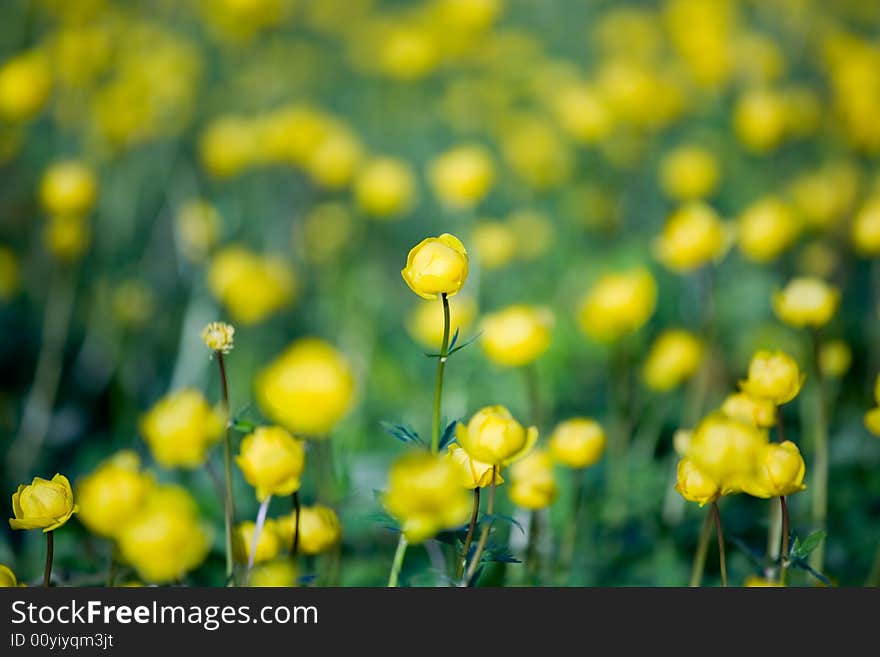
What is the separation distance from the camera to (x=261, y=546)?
702 mm

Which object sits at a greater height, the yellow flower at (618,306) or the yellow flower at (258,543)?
the yellow flower at (618,306)

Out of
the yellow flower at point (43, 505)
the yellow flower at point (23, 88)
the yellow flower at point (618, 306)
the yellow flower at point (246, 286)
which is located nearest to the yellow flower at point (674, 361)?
the yellow flower at point (618, 306)

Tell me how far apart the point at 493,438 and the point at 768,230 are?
73cm

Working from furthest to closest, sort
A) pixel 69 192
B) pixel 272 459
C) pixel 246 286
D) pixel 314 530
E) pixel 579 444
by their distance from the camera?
pixel 246 286 < pixel 69 192 < pixel 579 444 < pixel 314 530 < pixel 272 459

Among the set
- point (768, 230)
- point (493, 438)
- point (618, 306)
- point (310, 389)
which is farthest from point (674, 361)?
point (310, 389)

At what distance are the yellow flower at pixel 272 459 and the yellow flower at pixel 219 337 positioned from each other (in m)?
0.08

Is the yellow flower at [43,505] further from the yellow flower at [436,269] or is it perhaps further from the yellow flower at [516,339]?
the yellow flower at [516,339]

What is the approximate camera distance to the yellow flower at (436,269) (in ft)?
2.03

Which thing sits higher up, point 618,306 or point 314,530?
point 618,306

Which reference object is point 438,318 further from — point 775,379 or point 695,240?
point 775,379

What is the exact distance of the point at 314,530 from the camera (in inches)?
28.7

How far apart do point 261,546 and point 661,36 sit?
7.83 ft

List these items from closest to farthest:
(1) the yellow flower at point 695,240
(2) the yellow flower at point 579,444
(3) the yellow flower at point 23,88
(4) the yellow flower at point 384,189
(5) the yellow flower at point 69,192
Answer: (2) the yellow flower at point 579,444
(1) the yellow flower at point 695,240
(5) the yellow flower at point 69,192
(3) the yellow flower at point 23,88
(4) the yellow flower at point 384,189

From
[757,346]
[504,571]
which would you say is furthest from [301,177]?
[504,571]
